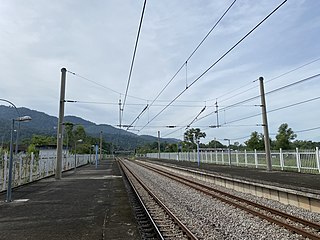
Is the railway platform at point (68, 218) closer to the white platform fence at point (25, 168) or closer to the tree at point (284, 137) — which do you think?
the white platform fence at point (25, 168)

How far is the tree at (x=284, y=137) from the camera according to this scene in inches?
2051

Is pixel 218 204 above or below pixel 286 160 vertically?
below

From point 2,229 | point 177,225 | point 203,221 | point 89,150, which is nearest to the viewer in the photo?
point 2,229

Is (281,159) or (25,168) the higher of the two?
(281,159)

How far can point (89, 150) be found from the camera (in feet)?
245

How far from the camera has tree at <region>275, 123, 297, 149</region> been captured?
52088 millimetres

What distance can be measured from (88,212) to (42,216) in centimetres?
134

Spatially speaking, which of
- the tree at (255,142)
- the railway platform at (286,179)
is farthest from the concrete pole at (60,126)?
the tree at (255,142)

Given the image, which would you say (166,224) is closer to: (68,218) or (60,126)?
(68,218)

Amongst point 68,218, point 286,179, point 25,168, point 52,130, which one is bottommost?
point 68,218

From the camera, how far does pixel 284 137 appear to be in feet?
174

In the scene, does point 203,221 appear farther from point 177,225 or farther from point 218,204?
point 218,204

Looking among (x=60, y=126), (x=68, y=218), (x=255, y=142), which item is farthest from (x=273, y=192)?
(x=255, y=142)

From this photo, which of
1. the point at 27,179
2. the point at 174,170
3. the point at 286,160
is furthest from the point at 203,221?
the point at 174,170
